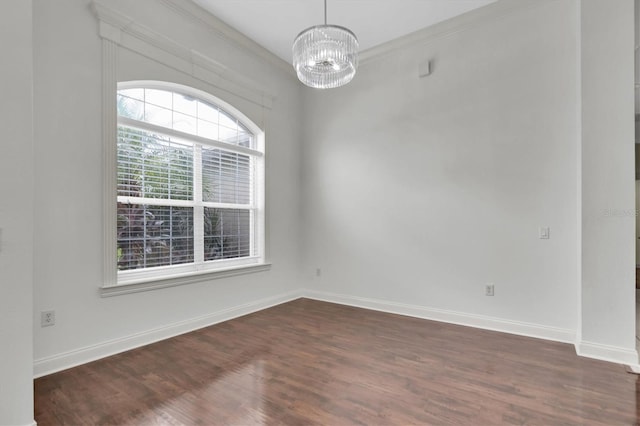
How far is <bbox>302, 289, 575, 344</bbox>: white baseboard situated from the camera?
10.2 ft

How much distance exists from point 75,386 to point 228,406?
3.79ft

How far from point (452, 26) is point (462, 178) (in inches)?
69.2

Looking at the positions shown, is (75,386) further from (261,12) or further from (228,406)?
(261,12)

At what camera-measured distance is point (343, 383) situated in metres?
2.26

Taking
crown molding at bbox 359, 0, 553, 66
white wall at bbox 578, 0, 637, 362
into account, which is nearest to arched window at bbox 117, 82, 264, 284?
crown molding at bbox 359, 0, 553, 66

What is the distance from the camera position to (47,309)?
2.38 metres

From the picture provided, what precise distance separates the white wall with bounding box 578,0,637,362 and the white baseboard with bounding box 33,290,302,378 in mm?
3494

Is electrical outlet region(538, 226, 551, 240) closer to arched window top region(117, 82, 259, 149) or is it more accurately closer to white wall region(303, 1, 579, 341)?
white wall region(303, 1, 579, 341)

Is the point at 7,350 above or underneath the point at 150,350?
above

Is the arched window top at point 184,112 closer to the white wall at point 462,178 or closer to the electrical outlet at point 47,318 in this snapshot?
the white wall at point 462,178

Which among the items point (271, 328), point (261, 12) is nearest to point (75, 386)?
point (271, 328)

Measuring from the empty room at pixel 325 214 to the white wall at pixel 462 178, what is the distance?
0.9 inches

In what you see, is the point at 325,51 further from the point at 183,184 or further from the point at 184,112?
the point at 183,184

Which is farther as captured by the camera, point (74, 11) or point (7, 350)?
point (74, 11)
